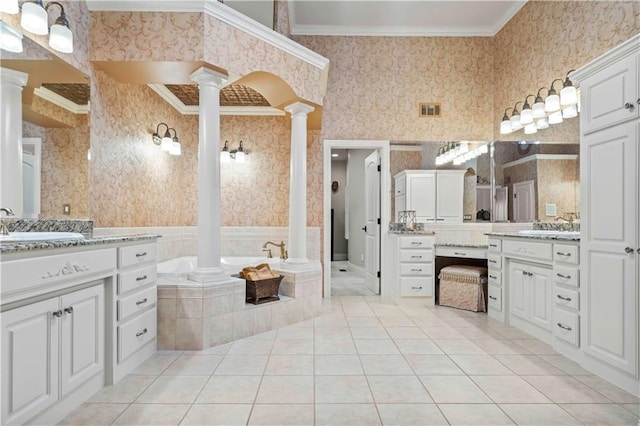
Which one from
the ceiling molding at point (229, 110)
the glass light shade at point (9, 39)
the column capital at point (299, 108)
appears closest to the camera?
the glass light shade at point (9, 39)

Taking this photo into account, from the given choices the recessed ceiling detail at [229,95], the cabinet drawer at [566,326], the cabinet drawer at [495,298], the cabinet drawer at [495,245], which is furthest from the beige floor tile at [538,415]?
the recessed ceiling detail at [229,95]

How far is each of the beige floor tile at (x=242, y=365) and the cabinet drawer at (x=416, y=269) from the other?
7.27 ft

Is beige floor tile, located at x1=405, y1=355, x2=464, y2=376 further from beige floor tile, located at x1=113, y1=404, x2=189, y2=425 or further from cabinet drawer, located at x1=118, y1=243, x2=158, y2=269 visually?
cabinet drawer, located at x1=118, y1=243, x2=158, y2=269

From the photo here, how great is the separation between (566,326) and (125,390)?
9.78ft

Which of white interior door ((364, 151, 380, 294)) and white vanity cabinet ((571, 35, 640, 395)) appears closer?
white vanity cabinet ((571, 35, 640, 395))

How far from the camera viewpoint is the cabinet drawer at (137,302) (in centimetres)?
214

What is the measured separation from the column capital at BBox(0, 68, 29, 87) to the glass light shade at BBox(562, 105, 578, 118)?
4.60m

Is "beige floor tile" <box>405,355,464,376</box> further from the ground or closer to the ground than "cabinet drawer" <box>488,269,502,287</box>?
closer to the ground

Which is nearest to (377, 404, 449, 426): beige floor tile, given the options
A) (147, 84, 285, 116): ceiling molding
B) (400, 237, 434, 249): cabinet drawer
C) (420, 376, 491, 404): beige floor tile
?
(420, 376, 491, 404): beige floor tile

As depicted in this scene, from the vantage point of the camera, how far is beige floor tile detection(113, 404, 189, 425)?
173 cm

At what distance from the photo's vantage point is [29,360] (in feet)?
4.84

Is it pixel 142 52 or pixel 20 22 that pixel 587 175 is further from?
pixel 20 22

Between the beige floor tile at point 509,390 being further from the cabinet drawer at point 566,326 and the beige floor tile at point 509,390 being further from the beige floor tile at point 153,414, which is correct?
the beige floor tile at point 153,414

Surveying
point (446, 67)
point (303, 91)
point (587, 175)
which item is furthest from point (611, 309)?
point (446, 67)
